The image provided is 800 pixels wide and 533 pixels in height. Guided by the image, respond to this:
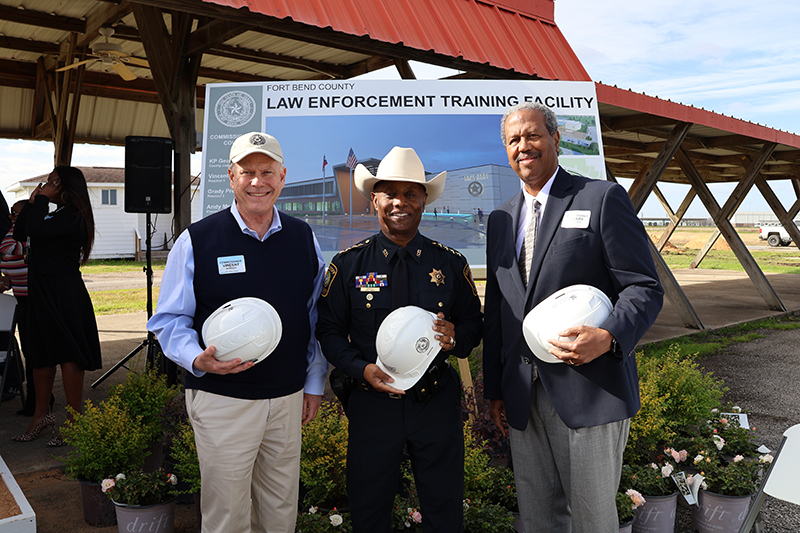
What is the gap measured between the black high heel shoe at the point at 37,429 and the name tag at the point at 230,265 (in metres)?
3.14

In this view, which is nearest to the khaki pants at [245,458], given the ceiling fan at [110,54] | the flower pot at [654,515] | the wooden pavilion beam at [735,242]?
the flower pot at [654,515]

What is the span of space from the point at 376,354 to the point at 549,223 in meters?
0.76

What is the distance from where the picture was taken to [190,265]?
84.3 inches

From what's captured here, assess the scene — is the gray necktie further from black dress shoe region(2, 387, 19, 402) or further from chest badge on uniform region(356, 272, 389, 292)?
black dress shoe region(2, 387, 19, 402)

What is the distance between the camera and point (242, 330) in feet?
6.44

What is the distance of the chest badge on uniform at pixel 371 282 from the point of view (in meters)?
2.20

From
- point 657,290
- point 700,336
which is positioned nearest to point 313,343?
point 657,290

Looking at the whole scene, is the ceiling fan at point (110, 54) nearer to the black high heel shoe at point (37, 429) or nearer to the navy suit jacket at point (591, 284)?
the black high heel shoe at point (37, 429)

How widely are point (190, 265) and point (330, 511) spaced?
1.34 meters

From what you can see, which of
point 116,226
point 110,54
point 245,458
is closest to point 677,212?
point 110,54

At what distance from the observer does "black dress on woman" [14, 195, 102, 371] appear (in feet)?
13.7

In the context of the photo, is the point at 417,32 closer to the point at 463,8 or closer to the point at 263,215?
the point at 463,8

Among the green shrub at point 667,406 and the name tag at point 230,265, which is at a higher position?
the name tag at point 230,265

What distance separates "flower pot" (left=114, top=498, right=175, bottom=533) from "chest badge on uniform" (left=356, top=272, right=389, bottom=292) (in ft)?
4.96
